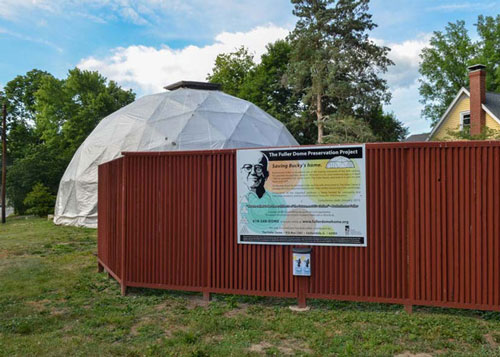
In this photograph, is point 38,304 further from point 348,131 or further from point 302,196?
point 348,131

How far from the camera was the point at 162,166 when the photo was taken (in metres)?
7.44

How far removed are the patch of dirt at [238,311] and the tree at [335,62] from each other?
87.6 ft

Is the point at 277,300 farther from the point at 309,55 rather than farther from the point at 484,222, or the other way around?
the point at 309,55

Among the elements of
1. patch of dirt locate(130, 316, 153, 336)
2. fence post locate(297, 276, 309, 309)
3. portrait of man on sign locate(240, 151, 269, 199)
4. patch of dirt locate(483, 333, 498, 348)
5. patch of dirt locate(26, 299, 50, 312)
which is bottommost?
patch of dirt locate(26, 299, 50, 312)

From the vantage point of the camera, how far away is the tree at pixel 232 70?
49062 mm

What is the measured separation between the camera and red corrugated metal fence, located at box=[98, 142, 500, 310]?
19.4 ft

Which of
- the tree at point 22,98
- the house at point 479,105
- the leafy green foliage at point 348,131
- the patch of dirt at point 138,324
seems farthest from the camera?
the tree at point 22,98

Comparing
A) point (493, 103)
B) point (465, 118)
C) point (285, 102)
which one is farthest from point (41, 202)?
point (493, 103)

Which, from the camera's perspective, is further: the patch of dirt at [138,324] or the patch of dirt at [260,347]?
the patch of dirt at [138,324]

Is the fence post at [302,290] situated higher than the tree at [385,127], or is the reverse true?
the tree at [385,127]

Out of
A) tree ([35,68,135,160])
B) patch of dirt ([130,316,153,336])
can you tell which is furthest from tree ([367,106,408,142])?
patch of dirt ([130,316,153,336])

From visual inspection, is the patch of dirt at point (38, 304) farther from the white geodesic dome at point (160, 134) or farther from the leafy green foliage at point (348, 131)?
the leafy green foliage at point (348, 131)

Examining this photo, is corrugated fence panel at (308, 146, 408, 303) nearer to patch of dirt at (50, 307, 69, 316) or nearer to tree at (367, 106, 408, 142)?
patch of dirt at (50, 307, 69, 316)

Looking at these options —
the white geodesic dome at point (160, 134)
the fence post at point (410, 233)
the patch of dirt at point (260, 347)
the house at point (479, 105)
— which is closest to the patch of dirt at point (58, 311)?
the patch of dirt at point (260, 347)
